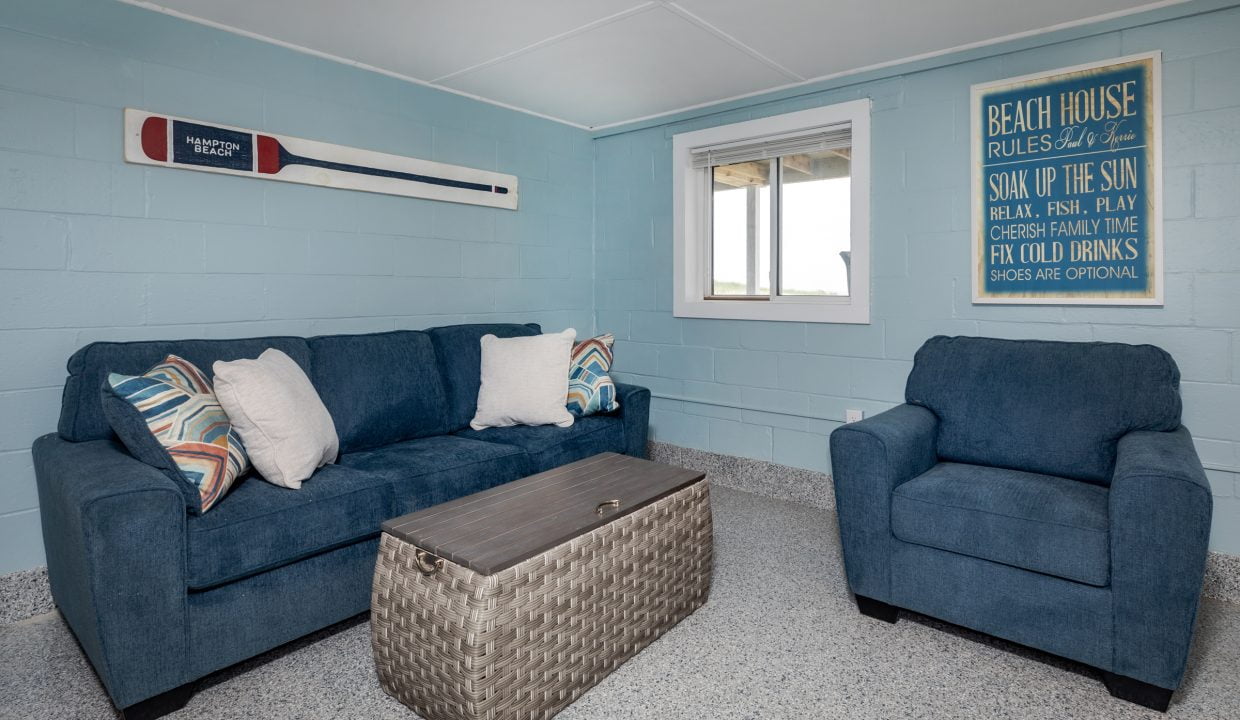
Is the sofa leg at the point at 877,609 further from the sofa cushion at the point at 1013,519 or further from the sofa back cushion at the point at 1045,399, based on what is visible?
the sofa back cushion at the point at 1045,399

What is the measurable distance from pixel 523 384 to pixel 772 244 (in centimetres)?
175

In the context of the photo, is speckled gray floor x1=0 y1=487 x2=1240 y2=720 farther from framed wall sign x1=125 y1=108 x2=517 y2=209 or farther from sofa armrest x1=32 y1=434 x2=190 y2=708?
framed wall sign x1=125 y1=108 x2=517 y2=209

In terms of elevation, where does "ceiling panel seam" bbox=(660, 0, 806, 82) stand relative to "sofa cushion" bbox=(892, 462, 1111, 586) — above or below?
above

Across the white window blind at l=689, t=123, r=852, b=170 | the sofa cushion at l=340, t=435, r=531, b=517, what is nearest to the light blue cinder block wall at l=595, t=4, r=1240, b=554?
the white window blind at l=689, t=123, r=852, b=170

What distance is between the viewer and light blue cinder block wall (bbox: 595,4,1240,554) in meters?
2.57

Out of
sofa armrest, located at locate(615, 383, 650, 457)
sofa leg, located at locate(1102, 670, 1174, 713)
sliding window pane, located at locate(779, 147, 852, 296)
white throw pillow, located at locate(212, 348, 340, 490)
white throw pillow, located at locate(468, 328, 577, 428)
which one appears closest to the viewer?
sofa leg, located at locate(1102, 670, 1174, 713)

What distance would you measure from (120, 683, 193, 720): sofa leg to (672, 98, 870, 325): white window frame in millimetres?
3084

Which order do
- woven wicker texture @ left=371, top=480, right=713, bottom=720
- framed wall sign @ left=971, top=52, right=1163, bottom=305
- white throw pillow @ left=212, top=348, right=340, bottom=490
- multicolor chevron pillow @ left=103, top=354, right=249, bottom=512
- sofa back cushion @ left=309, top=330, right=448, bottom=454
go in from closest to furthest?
1. woven wicker texture @ left=371, top=480, right=713, bottom=720
2. multicolor chevron pillow @ left=103, top=354, right=249, bottom=512
3. white throw pillow @ left=212, top=348, right=340, bottom=490
4. framed wall sign @ left=971, top=52, right=1163, bottom=305
5. sofa back cushion @ left=309, top=330, right=448, bottom=454

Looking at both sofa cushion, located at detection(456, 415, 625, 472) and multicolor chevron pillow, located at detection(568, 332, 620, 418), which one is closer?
sofa cushion, located at detection(456, 415, 625, 472)

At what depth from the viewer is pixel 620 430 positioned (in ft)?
11.5

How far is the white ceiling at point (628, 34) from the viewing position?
2.65 meters

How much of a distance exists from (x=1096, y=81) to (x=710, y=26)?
1.62 m

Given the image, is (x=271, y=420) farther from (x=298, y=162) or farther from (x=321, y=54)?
(x=321, y=54)

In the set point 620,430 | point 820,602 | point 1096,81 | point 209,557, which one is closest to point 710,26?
point 1096,81
